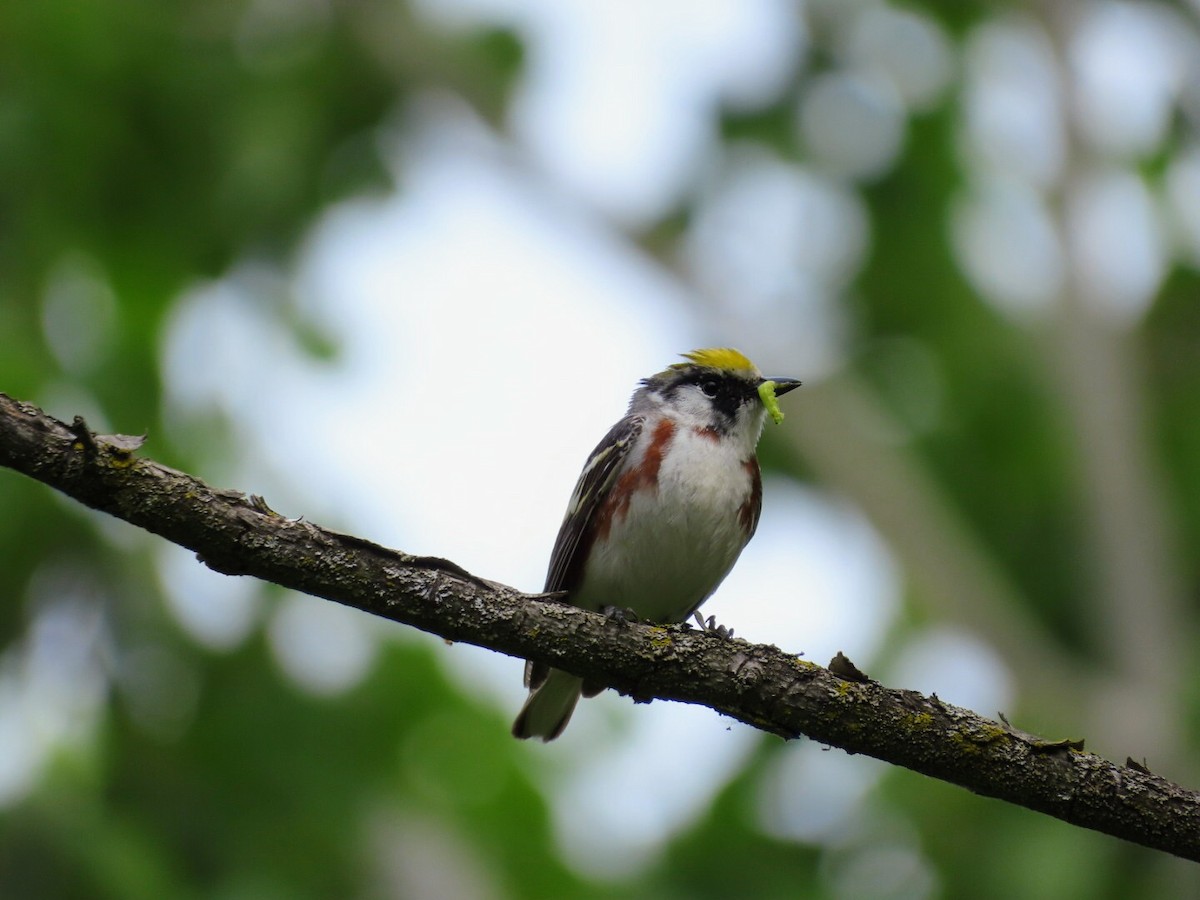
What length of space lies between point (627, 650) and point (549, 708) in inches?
97.2

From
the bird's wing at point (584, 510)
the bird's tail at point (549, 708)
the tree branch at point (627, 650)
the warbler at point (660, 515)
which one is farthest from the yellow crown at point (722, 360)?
the tree branch at point (627, 650)

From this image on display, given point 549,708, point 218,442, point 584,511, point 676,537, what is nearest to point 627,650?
point 676,537

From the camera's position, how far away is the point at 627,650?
13.2 feet

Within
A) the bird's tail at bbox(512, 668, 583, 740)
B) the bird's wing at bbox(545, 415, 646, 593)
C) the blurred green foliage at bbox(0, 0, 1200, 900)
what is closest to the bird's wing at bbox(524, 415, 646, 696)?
the bird's wing at bbox(545, 415, 646, 593)

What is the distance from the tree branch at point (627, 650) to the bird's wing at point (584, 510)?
1.72 meters

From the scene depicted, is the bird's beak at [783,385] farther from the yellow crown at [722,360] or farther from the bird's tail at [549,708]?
the bird's tail at [549,708]

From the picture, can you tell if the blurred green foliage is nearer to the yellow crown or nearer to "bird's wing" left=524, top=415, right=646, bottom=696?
"bird's wing" left=524, top=415, right=646, bottom=696

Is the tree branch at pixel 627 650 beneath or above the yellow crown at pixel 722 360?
beneath

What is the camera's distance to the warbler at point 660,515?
5.72 meters

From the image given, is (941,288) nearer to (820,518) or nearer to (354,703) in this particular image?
(820,518)

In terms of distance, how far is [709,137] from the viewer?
36.9ft

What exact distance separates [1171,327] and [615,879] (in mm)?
6812

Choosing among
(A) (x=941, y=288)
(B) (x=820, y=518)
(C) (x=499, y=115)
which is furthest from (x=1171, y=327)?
(C) (x=499, y=115)

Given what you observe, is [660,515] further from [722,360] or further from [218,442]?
[218,442]
